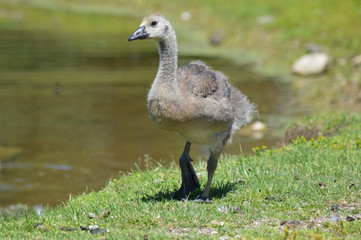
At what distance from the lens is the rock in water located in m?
18.3

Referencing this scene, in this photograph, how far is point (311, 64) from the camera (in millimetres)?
18578

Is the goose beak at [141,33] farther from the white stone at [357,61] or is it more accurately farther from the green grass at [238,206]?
the white stone at [357,61]

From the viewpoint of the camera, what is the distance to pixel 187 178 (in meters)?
7.48

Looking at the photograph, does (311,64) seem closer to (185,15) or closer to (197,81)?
(185,15)

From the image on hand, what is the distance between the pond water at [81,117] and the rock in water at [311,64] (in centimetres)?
109

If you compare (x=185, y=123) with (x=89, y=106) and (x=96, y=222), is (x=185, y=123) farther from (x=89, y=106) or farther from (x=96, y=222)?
(x=89, y=106)

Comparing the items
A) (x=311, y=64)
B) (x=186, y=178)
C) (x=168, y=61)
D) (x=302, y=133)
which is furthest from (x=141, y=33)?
(x=311, y=64)

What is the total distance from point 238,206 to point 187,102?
1277mm

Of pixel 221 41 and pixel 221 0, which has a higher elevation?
pixel 221 0

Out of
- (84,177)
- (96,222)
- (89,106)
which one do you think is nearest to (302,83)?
(89,106)

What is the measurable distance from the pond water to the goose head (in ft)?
5.81

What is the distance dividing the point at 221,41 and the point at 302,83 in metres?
6.54

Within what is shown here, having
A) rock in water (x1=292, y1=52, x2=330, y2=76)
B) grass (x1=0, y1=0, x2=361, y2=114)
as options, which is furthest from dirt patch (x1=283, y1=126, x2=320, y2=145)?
rock in water (x1=292, y1=52, x2=330, y2=76)

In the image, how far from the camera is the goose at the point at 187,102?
6.56 meters
